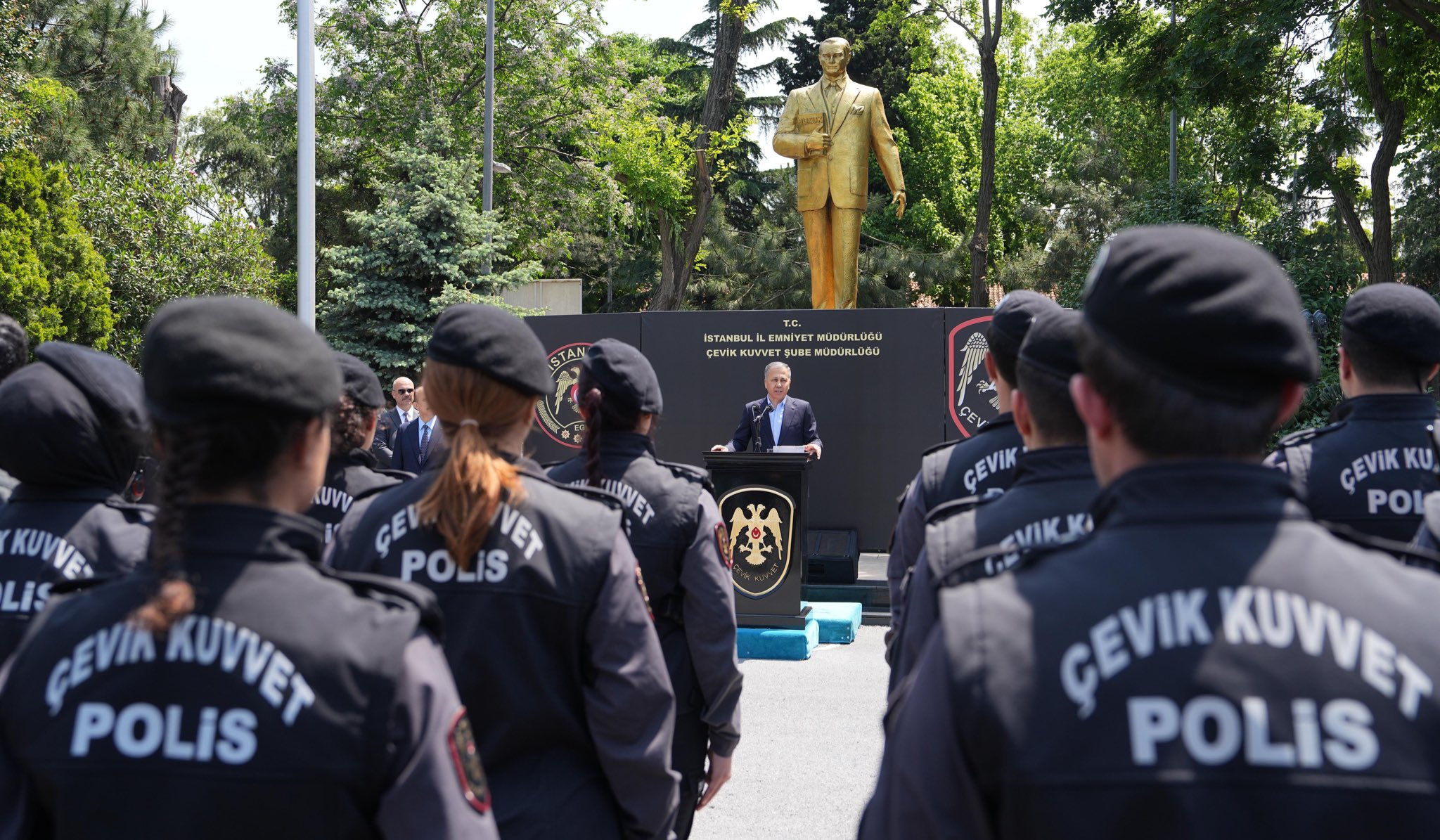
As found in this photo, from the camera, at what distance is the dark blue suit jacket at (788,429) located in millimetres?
10352

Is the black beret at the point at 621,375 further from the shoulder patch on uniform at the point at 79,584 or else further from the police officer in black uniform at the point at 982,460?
the shoulder patch on uniform at the point at 79,584

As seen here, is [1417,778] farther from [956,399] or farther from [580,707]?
[956,399]

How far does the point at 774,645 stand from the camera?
28.4ft

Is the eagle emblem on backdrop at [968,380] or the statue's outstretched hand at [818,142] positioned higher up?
the statue's outstretched hand at [818,142]


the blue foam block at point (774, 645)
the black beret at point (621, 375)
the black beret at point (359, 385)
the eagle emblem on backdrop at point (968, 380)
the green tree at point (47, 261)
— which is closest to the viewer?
the black beret at point (621, 375)

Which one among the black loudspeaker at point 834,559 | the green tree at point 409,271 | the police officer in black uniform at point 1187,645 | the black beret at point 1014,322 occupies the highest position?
the green tree at point 409,271

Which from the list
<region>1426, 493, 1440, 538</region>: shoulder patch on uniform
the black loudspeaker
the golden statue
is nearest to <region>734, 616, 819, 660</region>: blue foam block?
the black loudspeaker

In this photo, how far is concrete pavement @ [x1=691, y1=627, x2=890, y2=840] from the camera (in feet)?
16.7

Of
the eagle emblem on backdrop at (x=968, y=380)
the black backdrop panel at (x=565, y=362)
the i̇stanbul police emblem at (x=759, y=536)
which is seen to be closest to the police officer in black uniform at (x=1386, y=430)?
the i̇stanbul police emblem at (x=759, y=536)

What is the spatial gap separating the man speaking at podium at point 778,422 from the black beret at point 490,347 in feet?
25.6

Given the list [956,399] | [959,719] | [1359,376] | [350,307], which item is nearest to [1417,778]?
[959,719]

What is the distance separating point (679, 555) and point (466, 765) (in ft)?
5.83

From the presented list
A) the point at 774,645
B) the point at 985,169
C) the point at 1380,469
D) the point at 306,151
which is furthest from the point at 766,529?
the point at 985,169

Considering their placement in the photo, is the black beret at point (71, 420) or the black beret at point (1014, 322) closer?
the black beret at point (71, 420)
